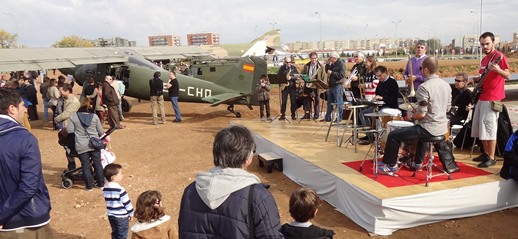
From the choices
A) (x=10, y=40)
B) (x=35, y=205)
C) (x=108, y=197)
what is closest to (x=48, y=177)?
(x=108, y=197)

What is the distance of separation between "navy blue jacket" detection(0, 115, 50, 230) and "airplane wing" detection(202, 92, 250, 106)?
975 cm

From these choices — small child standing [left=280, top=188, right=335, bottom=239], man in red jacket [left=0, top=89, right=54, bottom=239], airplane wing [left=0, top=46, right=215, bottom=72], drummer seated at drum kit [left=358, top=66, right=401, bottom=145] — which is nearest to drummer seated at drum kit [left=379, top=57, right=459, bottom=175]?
drummer seated at drum kit [left=358, top=66, right=401, bottom=145]

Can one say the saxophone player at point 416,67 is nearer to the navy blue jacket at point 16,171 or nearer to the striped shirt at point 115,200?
the striped shirt at point 115,200

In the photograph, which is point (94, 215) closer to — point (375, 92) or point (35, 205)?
point (35, 205)

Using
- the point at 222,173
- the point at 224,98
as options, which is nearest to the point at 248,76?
the point at 224,98

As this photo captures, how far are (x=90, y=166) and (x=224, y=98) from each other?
665 centimetres

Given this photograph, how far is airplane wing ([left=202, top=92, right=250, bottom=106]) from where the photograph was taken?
1252 cm

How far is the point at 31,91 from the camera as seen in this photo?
13375 mm

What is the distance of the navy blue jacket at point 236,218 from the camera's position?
191 centimetres

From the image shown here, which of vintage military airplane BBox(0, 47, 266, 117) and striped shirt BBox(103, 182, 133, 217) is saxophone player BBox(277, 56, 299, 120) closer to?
vintage military airplane BBox(0, 47, 266, 117)

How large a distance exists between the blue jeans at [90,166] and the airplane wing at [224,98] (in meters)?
6.26

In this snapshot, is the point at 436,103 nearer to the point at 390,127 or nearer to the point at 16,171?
the point at 390,127

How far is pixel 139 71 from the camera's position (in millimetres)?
13742

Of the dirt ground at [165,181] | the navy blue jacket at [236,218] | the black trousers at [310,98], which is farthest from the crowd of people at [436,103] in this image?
the navy blue jacket at [236,218]
